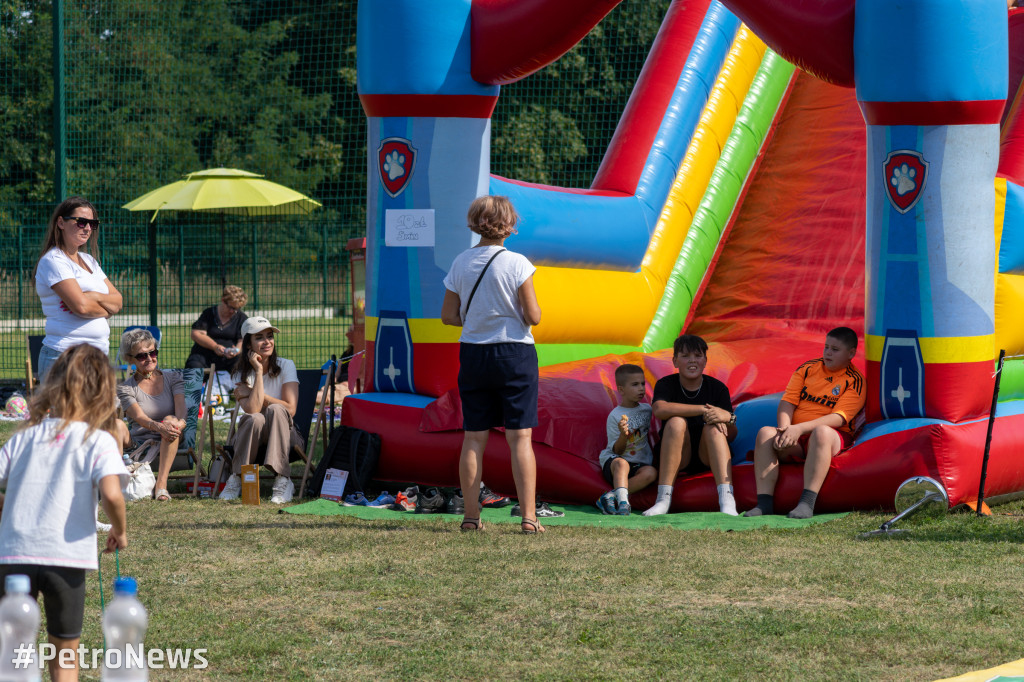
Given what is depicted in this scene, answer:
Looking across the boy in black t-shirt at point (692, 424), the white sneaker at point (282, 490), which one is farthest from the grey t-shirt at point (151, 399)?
the boy in black t-shirt at point (692, 424)

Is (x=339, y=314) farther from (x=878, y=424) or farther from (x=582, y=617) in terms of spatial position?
(x=582, y=617)

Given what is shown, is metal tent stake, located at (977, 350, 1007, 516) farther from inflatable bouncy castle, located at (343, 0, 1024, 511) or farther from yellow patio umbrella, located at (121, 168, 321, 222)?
yellow patio umbrella, located at (121, 168, 321, 222)

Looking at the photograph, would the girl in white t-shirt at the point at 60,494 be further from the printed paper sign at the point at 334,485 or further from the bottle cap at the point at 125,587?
the printed paper sign at the point at 334,485

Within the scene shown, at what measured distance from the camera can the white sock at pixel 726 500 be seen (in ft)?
19.7

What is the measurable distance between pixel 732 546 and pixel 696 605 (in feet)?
3.16

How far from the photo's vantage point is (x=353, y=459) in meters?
6.67

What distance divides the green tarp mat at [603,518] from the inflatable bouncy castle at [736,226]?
22 centimetres

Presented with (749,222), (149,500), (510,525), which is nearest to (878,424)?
(510,525)

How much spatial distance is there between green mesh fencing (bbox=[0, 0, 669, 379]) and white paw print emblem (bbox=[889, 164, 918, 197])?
32.5ft

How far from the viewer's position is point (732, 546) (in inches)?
204

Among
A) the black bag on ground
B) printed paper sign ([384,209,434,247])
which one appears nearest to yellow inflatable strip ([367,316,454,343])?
printed paper sign ([384,209,434,247])

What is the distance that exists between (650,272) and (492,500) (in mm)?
2407

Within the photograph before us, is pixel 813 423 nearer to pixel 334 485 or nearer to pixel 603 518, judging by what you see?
pixel 603 518

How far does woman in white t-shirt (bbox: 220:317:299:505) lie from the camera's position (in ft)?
22.0
